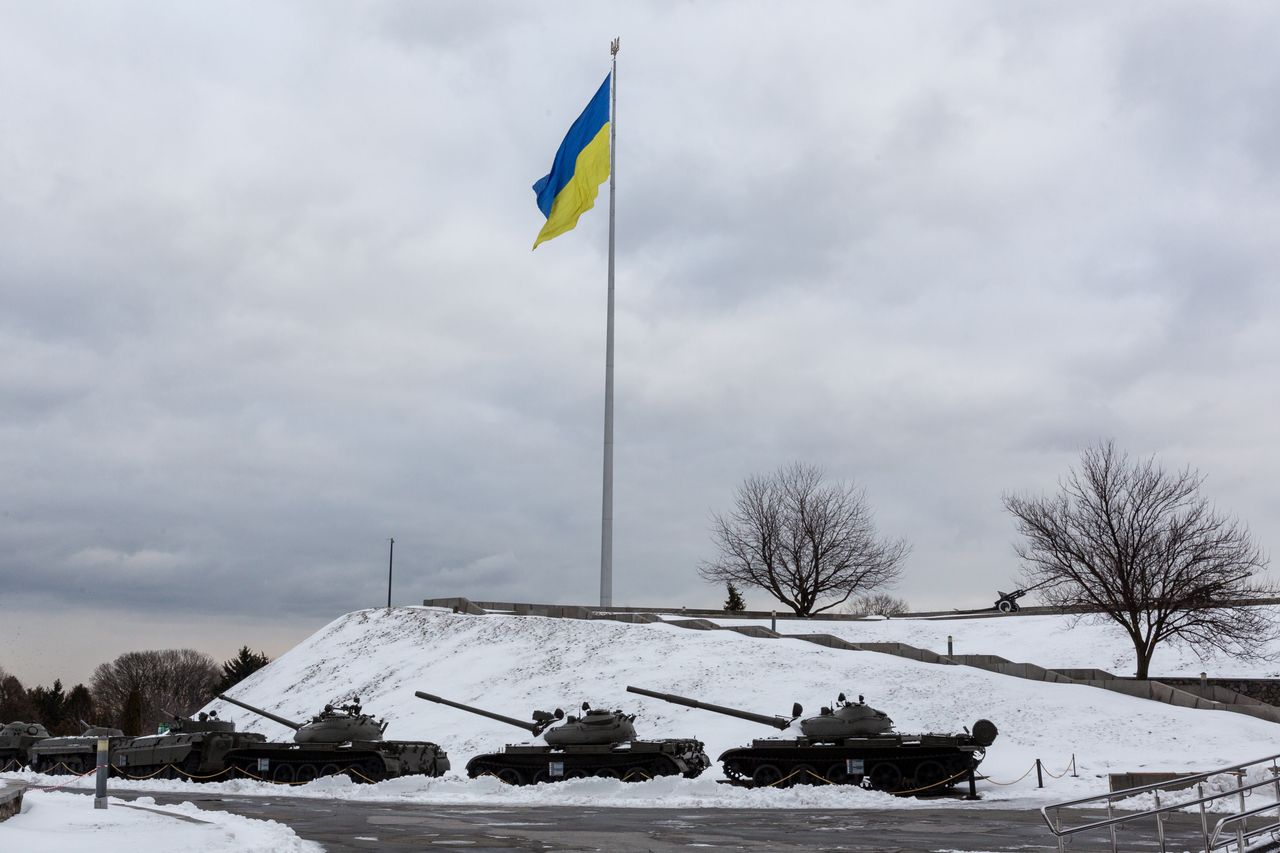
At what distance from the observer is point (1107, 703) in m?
31.0

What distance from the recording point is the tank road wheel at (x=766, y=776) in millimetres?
24797

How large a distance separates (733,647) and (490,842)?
23.2 meters

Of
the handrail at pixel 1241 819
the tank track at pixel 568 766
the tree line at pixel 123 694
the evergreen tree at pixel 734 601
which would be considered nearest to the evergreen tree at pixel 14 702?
the tree line at pixel 123 694

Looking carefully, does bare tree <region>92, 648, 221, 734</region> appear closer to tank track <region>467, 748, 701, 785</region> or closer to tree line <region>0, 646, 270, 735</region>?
tree line <region>0, 646, 270, 735</region>

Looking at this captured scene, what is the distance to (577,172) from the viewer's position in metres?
38.8

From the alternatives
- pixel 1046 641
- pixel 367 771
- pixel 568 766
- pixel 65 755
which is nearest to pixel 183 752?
pixel 367 771

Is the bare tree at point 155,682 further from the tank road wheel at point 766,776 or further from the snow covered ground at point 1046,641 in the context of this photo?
the tank road wheel at point 766,776

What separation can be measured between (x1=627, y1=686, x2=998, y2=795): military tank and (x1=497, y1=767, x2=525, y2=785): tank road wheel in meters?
4.70

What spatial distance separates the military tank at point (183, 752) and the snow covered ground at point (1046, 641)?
1861 cm

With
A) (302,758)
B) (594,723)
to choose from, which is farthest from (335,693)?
(594,723)

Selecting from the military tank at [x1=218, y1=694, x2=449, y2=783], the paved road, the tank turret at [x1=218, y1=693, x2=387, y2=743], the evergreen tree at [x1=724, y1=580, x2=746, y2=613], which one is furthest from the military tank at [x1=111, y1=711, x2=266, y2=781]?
the evergreen tree at [x1=724, y1=580, x2=746, y2=613]

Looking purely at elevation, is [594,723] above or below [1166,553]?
below

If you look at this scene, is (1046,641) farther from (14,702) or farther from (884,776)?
(14,702)

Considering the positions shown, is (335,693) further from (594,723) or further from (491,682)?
(594,723)
